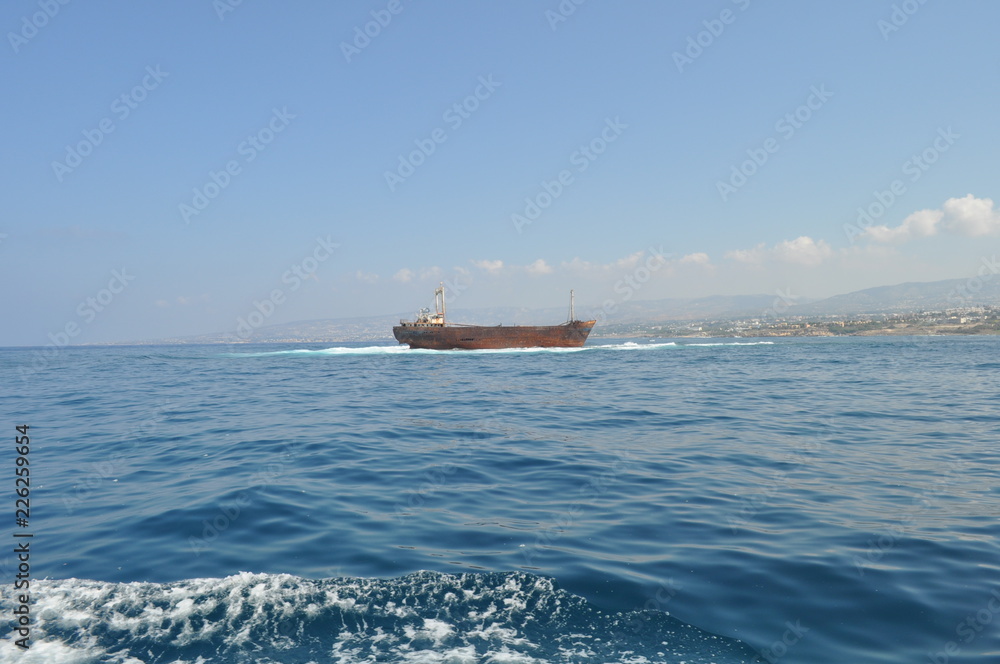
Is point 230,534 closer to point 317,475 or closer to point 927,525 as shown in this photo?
point 317,475

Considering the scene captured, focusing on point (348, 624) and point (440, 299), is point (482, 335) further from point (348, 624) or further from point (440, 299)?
point (348, 624)

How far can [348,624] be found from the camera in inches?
178

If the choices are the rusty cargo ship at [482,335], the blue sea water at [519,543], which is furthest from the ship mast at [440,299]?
the blue sea water at [519,543]

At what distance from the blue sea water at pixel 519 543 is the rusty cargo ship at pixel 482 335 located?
59.0 meters

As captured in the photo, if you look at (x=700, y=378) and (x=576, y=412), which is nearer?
(x=576, y=412)

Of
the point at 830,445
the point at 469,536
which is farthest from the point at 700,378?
the point at 469,536

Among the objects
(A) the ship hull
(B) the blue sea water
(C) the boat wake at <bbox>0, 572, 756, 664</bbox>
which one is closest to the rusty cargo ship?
(A) the ship hull

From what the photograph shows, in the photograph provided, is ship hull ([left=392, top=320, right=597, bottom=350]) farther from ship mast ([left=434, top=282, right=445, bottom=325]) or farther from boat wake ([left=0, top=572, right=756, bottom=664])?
boat wake ([left=0, top=572, right=756, bottom=664])

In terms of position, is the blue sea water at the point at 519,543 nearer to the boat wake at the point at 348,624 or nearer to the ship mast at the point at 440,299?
the boat wake at the point at 348,624

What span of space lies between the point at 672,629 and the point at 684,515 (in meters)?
3.11

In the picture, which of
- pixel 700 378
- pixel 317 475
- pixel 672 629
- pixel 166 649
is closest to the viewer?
pixel 166 649

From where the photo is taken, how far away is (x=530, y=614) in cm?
471

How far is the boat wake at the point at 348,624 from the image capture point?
409cm

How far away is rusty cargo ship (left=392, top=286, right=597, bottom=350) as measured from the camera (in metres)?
74.2
